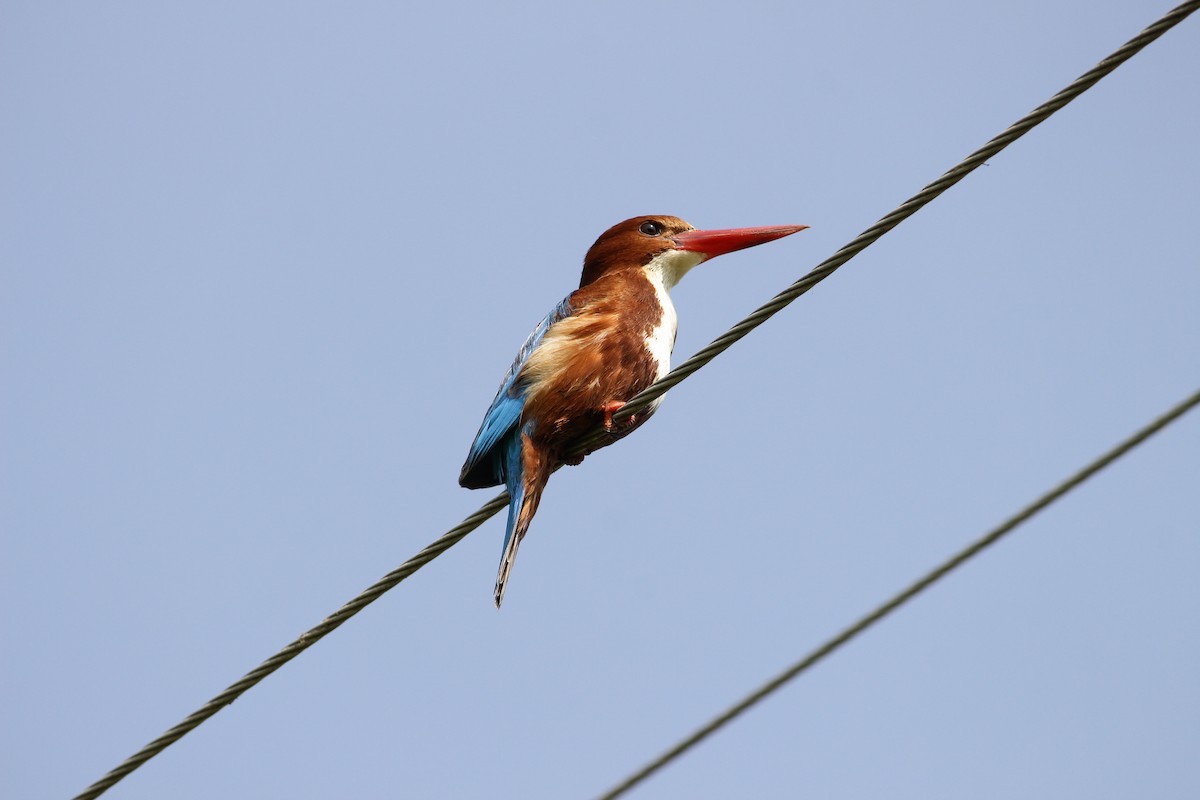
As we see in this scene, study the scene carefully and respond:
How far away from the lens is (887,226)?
11.5 feet

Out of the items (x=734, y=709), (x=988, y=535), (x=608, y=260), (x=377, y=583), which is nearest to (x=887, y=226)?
(x=988, y=535)

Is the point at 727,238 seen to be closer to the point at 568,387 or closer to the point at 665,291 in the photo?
the point at 665,291

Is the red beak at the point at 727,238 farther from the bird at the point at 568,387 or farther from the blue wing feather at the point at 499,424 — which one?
the blue wing feather at the point at 499,424

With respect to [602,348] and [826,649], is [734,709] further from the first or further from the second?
[602,348]

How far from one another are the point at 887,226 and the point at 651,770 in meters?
1.66

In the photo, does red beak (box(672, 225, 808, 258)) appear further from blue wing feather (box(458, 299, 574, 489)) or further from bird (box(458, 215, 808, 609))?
blue wing feather (box(458, 299, 574, 489))

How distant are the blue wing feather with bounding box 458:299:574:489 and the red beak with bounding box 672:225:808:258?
746 millimetres

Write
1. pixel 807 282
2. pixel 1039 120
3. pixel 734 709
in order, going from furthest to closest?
pixel 807 282 < pixel 1039 120 < pixel 734 709

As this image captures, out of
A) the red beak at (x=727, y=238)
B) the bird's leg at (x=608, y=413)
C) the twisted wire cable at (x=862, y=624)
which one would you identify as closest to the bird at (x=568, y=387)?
the bird's leg at (x=608, y=413)

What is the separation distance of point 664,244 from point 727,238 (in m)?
0.31

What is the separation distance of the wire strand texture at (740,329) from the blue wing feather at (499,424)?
0.87m

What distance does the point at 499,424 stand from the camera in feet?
15.6

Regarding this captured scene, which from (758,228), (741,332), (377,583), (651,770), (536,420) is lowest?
(651,770)

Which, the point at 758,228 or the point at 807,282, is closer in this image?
the point at 807,282
